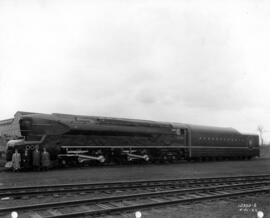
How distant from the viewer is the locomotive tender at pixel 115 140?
19.3 metres

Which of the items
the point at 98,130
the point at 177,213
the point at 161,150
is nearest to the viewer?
the point at 177,213

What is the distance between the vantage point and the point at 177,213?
327 inches

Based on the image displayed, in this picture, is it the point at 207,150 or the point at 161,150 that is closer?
the point at 161,150

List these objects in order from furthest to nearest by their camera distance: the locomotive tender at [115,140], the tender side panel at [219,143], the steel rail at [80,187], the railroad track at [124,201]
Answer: the tender side panel at [219,143] < the locomotive tender at [115,140] < the steel rail at [80,187] < the railroad track at [124,201]

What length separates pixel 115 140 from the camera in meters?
22.1

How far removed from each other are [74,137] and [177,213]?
1276 cm

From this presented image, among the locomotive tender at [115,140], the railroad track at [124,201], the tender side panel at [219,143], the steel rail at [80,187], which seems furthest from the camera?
the tender side panel at [219,143]

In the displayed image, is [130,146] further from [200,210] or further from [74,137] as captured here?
[200,210]

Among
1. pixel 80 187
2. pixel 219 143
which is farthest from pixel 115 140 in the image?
pixel 219 143

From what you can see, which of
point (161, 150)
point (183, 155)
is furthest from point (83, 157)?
point (183, 155)

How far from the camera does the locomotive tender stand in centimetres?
1927

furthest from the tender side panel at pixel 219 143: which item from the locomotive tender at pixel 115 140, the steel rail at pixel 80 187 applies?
the steel rail at pixel 80 187

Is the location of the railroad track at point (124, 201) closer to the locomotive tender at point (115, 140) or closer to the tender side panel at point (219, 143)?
the locomotive tender at point (115, 140)

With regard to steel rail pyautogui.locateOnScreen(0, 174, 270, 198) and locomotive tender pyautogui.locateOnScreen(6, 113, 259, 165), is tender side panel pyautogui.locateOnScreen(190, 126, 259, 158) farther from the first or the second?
steel rail pyautogui.locateOnScreen(0, 174, 270, 198)
